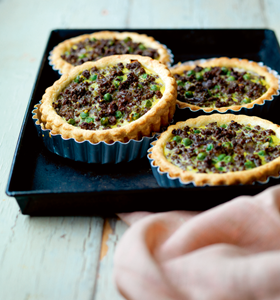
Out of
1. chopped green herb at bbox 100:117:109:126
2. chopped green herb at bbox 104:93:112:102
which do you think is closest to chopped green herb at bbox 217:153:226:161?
chopped green herb at bbox 100:117:109:126

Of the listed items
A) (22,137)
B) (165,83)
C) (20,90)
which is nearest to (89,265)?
(22,137)

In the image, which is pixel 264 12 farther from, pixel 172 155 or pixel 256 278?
pixel 256 278

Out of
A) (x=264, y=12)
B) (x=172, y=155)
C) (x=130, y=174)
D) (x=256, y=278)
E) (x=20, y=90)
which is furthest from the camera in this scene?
(x=264, y=12)

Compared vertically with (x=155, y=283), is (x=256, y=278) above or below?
above

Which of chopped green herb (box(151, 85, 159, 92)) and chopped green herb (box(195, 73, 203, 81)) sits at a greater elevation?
chopped green herb (box(151, 85, 159, 92))

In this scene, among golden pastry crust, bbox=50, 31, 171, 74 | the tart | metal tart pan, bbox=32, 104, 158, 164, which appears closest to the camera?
the tart

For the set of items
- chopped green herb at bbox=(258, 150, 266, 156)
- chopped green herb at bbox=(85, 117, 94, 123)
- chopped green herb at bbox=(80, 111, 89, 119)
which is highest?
chopped green herb at bbox=(258, 150, 266, 156)

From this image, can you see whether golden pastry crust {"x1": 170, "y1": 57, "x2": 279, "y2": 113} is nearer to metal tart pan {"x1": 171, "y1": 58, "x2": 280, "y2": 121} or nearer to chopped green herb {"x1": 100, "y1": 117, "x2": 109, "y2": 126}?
metal tart pan {"x1": 171, "y1": 58, "x2": 280, "y2": 121}

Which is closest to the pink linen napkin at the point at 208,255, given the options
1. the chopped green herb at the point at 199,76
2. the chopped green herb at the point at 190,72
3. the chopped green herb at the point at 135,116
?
Answer: the chopped green herb at the point at 135,116
